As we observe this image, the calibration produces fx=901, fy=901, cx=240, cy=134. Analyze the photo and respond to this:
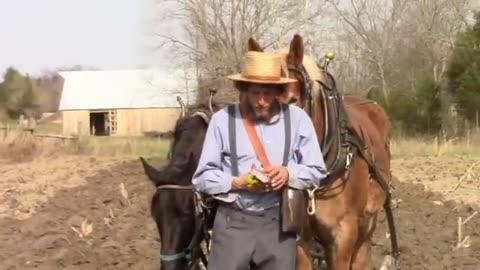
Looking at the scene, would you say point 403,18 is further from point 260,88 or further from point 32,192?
point 260,88

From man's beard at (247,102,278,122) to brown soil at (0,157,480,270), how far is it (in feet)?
12.9

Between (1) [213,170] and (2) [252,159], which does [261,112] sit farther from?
(1) [213,170]

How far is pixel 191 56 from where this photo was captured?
102 ft

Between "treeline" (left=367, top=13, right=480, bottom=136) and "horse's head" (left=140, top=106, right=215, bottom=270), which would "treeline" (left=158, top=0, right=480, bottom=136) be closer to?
"treeline" (left=367, top=13, right=480, bottom=136)

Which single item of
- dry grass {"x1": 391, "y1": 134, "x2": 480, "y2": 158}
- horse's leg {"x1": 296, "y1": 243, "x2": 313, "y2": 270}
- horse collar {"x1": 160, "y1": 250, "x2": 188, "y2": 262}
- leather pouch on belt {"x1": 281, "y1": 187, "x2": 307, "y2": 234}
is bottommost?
dry grass {"x1": 391, "y1": 134, "x2": 480, "y2": 158}

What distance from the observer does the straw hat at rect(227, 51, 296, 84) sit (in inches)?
147

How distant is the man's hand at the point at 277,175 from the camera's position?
3652 millimetres

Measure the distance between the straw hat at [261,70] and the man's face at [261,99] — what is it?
3 centimetres

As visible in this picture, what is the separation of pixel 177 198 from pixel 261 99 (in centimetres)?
95

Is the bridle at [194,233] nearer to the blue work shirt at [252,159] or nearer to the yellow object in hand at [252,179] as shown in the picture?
the blue work shirt at [252,159]

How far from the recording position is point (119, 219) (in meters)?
10.5

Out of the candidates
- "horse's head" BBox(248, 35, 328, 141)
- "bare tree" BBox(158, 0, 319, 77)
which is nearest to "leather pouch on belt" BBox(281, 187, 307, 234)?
"horse's head" BBox(248, 35, 328, 141)

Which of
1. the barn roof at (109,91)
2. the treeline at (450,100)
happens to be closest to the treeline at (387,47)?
the treeline at (450,100)

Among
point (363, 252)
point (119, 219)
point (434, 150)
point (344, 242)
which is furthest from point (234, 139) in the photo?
point (434, 150)
